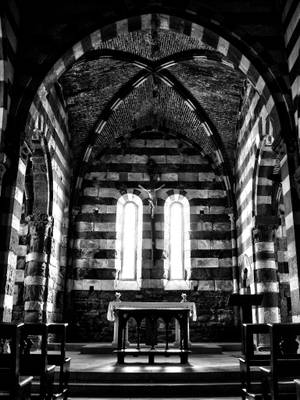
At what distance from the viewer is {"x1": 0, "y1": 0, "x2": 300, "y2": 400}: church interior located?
8305mm

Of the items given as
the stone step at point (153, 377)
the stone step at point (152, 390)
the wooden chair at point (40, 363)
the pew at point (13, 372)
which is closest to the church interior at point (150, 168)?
the stone step at point (153, 377)

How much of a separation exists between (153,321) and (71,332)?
580 centimetres

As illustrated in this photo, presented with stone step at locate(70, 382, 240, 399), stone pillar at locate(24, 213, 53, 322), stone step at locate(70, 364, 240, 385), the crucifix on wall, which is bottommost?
stone step at locate(70, 382, 240, 399)

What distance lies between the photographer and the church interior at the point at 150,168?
8305 millimetres

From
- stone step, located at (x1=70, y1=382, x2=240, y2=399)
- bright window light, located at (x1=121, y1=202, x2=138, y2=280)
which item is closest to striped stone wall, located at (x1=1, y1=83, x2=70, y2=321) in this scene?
bright window light, located at (x1=121, y1=202, x2=138, y2=280)

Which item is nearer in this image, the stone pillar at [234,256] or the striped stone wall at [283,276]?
the striped stone wall at [283,276]

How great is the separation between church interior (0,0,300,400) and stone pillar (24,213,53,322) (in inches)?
1.6

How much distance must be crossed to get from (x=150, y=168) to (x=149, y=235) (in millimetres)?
2575

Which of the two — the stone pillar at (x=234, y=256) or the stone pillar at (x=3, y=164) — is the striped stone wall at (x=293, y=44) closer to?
the stone pillar at (x=3, y=164)

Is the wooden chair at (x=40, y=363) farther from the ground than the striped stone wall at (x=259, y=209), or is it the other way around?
the striped stone wall at (x=259, y=209)

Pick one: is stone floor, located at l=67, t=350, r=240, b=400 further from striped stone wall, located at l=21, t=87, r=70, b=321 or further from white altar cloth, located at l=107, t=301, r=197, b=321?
striped stone wall, located at l=21, t=87, r=70, b=321

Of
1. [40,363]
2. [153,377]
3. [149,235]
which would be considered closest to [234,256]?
[149,235]

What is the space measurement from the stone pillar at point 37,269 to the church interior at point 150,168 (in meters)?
0.04

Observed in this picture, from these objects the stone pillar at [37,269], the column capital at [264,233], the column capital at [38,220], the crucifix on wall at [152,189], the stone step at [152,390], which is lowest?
the stone step at [152,390]
